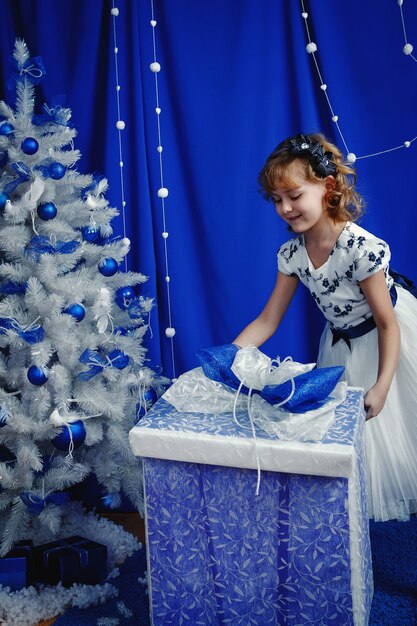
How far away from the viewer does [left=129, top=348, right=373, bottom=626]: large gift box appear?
51.8 inches

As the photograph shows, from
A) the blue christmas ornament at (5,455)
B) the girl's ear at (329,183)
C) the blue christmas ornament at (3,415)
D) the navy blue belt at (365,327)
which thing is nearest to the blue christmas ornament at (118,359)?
the blue christmas ornament at (3,415)

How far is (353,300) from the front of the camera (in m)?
1.83

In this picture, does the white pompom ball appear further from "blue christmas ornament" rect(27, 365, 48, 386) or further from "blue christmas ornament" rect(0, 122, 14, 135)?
"blue christmas ornament" rect(0, 122, 14, 135)

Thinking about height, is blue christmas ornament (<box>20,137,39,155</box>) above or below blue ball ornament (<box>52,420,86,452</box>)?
above

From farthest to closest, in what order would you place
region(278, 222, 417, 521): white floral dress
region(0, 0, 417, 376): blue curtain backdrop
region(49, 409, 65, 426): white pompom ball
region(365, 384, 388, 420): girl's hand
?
region(0, 0, 417, 376): blue curtain backdrop → region(278, 222, 417, 521): white floral dress → region(49, 409, 65, 426): white pompom ball → region(365, 384, 388, 420): girl's hand

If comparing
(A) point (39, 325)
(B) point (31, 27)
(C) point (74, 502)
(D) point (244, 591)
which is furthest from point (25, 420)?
(B) point (31, 27)

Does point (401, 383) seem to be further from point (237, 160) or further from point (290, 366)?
point (237, 160)

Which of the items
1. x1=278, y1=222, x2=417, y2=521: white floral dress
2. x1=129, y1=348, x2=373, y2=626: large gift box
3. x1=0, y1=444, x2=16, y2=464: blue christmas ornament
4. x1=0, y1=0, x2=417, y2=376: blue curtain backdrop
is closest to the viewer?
Result: x1=129, y1=348, x2=373, y2=626: large gift box

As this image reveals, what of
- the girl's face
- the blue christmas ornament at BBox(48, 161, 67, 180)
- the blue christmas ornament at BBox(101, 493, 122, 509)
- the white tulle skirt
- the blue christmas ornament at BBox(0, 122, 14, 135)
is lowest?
the blue christmas ornament at BBox(101, 493, 122, 509)

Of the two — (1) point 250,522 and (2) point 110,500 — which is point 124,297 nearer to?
(2) point 110,500

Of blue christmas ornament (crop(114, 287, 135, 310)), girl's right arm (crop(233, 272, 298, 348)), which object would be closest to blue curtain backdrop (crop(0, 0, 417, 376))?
blue christmas ornament (crop(114, 287, 135, 310))

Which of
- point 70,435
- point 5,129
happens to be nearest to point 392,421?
point 70,435

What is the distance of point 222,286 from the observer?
7.75 ft

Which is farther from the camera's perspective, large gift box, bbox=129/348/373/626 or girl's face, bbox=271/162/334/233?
girl's face, bbox=271/162/334/233
